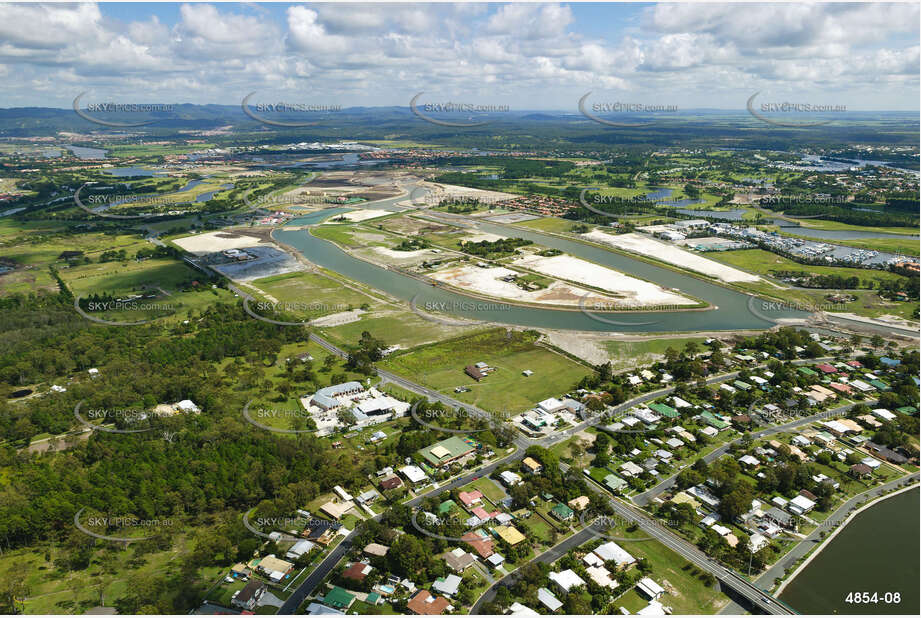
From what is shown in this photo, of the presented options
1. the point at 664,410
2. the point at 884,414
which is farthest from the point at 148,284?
the point at 884,414

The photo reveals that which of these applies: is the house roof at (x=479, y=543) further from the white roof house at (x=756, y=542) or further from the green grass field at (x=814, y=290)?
the green grass field at (x=814, y=290)

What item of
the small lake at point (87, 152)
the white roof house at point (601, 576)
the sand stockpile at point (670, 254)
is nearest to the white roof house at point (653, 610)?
the white roof house at point (601, 576)

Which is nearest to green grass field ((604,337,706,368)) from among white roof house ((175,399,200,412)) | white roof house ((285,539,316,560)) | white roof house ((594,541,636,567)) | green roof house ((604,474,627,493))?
green roof house ((604,474,627,493))

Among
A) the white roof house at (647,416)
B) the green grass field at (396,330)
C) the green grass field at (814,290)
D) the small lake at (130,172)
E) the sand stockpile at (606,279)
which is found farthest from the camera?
the small lake at (130,172)

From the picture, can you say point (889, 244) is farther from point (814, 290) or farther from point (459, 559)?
point (459, 559)

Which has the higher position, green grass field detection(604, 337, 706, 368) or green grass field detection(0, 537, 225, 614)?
green grass field detection(604, 337, 706, 368)

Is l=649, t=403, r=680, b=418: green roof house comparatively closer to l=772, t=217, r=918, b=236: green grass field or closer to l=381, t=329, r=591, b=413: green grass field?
l=381, t=329, r=591, b=413: green grass field
